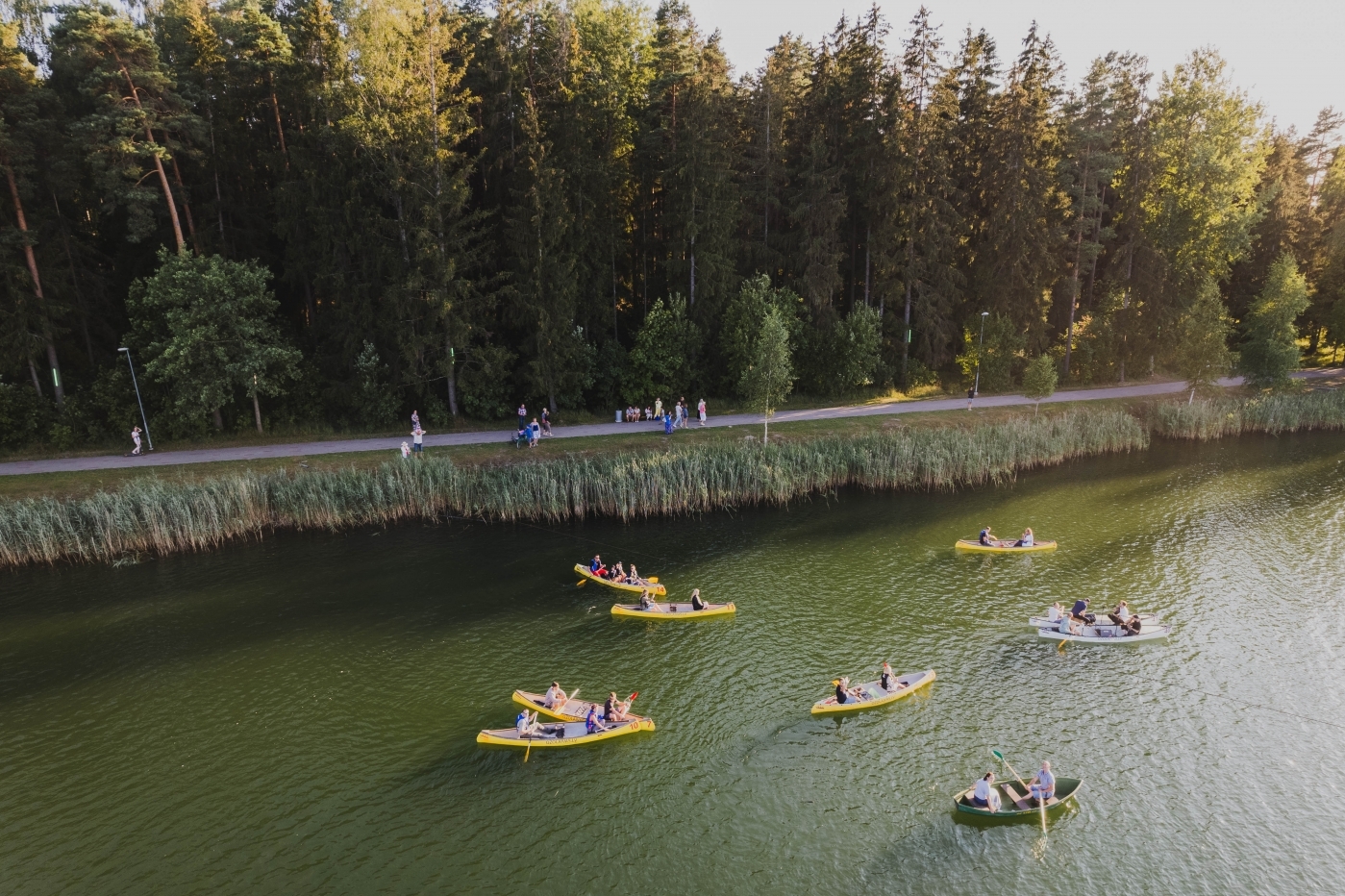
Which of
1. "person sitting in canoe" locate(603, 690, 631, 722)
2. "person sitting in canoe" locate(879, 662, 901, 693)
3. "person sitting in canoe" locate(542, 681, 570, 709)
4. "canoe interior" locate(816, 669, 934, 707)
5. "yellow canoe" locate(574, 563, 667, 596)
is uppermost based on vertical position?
"yellow canoe" locate(574, 563, 667, 596)

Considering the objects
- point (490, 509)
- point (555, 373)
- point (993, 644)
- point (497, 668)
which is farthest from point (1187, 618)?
point (555, 373)

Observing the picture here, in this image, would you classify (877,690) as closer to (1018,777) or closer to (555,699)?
(1018,777)

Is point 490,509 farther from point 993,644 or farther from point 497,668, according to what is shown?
point 993,644

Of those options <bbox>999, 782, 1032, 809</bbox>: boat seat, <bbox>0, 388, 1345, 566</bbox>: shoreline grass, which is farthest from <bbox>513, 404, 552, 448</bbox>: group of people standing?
<bbox>999, 782, 1032, 809</bbox>: boat seat

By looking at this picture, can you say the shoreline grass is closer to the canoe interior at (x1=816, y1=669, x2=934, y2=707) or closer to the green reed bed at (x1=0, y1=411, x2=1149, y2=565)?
the green reed bed at (x1=0, y1=411, x2=1149, y2=565)

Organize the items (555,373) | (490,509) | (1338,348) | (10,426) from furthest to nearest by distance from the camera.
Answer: (1338,348), (555,373), (10,426), (490,509)

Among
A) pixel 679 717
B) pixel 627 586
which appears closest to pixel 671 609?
pixel 627 586
